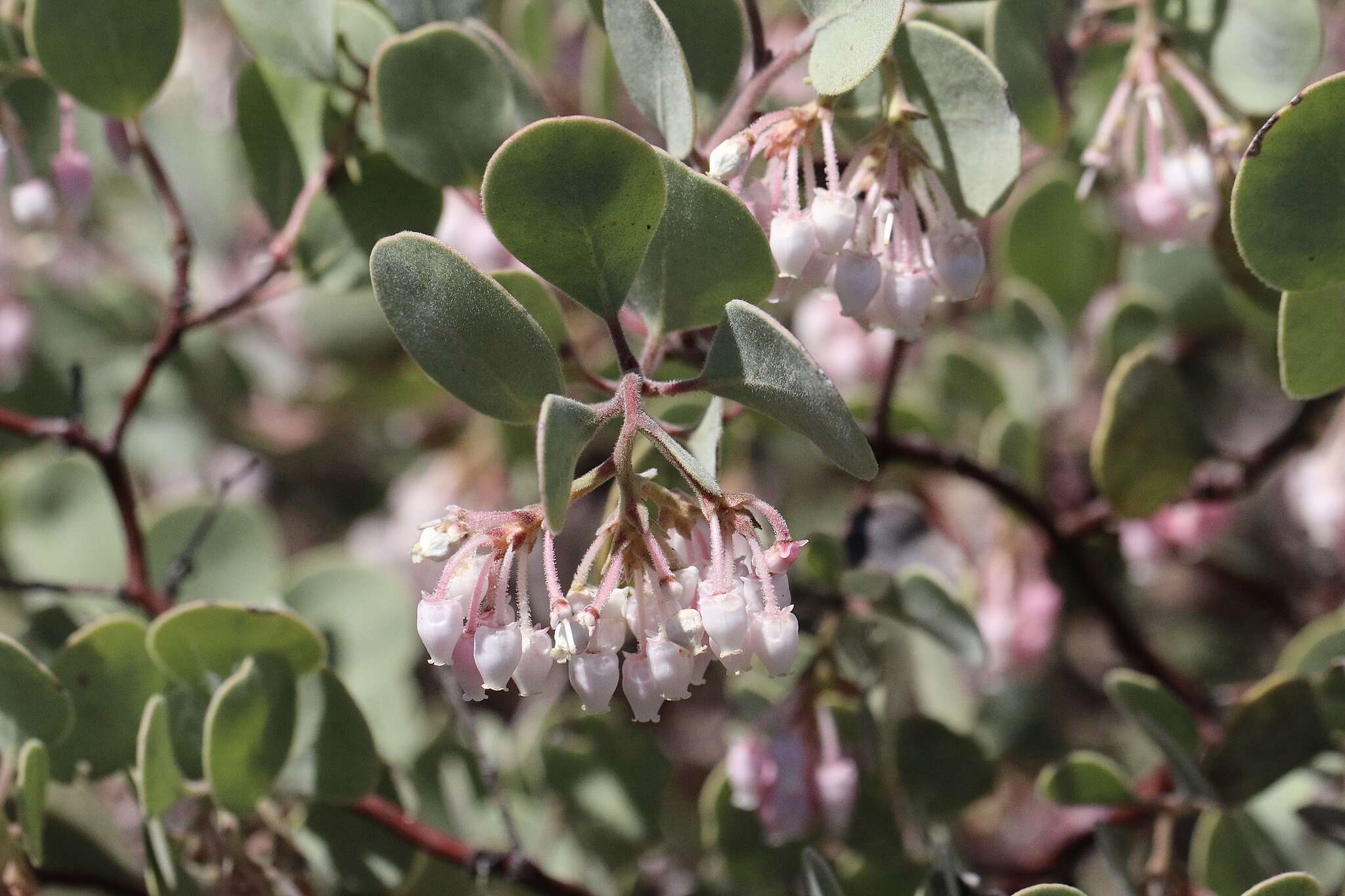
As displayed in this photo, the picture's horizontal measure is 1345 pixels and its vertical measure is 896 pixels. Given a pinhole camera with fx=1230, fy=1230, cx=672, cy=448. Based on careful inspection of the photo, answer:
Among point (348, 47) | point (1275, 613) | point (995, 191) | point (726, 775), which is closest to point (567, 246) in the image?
point (995, 191)

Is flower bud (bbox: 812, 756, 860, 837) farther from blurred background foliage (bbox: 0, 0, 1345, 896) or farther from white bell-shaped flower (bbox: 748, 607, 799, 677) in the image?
white bell-shaped flower (bbox: 748, 607, 799, 677)

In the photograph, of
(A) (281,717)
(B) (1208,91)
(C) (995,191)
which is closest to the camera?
(C) (995,191)

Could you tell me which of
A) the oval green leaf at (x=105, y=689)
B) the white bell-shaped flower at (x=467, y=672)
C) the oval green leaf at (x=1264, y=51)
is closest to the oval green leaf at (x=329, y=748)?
the oval green leaf at (x=105, y=689)

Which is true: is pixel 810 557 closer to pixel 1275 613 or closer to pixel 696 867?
pixel 696 867

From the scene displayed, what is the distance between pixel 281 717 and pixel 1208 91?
3.78ft

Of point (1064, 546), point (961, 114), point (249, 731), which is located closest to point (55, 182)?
point (249, 731)

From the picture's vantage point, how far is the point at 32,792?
3.58 ft

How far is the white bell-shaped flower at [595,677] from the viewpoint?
0.86 m

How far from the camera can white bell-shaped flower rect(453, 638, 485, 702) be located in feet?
2.94

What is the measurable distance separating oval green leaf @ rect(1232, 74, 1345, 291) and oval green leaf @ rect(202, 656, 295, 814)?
3.04 feet

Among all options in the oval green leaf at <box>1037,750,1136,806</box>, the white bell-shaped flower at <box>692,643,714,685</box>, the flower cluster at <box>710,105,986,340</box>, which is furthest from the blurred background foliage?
the white bell-shaped flower at <box>692,643,714,685</box>

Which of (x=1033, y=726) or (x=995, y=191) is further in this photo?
(x=1033, y=726)

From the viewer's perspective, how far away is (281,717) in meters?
1.19

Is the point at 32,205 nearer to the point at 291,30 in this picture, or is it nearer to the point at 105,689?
the point at 291,30
